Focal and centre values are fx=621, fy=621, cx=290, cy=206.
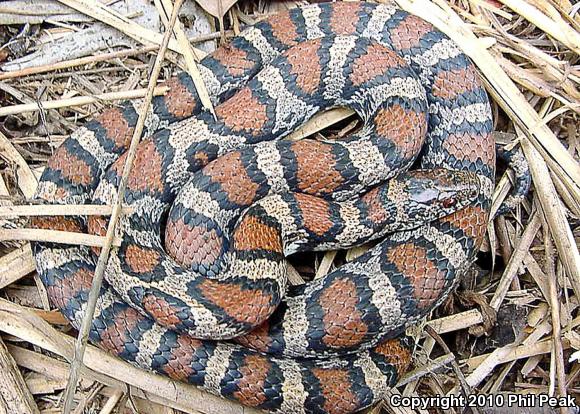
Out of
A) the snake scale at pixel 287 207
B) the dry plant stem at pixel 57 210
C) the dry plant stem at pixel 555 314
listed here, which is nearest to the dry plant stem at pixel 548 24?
the snake scale at pixel 287 207

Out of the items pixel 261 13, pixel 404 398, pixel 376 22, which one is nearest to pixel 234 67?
pixel 261 13

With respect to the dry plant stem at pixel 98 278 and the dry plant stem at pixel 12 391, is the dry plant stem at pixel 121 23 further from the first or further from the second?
the dry plant stem at pixel 12 391

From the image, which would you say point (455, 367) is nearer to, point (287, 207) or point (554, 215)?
point (554, 215)

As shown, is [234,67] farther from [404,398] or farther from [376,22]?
[404,398]

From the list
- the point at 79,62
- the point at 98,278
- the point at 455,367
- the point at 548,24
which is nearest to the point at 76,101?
the point at 79,62

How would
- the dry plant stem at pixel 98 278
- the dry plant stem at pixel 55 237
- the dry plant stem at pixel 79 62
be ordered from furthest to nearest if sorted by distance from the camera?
1. the dry plant stem at pixel 79 62
2. the dry plant stem at pixel 55 237
3. the dry plant stem at pixel 98 278
